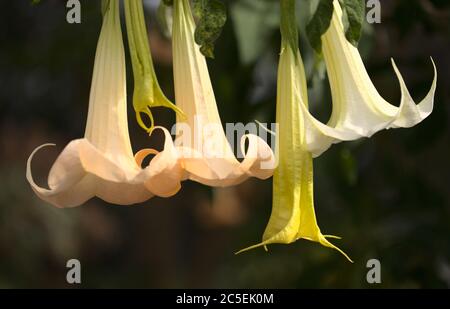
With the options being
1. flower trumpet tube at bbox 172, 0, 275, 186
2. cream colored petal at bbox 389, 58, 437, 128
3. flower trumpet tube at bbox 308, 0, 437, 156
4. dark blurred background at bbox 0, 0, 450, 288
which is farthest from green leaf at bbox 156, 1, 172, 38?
Answer: cream colored petal at bbox 389, 58, 437, 128

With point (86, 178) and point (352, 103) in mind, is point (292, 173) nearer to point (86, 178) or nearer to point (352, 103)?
point (352, 103)

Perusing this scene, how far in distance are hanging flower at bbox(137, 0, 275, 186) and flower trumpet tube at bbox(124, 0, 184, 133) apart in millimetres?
28

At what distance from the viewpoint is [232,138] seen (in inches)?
45.2

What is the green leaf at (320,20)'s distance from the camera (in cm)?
102

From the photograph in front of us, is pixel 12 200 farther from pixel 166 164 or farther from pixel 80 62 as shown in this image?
pixel 166 164

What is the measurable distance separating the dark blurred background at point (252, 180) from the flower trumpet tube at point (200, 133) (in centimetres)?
26

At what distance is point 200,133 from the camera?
106 cm

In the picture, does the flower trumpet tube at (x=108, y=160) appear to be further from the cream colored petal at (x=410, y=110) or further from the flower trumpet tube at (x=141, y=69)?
the cream colored petal at (x=410, y=110)

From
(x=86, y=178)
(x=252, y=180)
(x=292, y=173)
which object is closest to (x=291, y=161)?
(x=292, y=173)

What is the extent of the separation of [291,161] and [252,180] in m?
2.01

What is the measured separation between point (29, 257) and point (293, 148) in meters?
1.93

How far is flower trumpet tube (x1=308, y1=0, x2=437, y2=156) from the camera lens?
1047mm

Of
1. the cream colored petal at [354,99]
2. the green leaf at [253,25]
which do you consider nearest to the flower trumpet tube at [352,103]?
the cream colored petal at [354,99]
